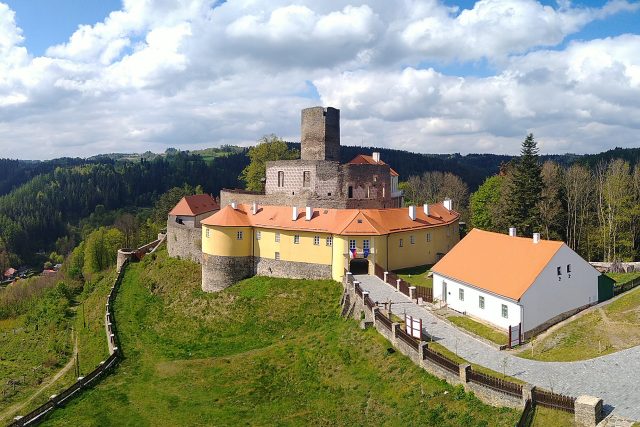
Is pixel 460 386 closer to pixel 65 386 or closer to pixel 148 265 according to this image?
pixel 65 386

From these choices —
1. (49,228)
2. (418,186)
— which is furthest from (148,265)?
(49,228)

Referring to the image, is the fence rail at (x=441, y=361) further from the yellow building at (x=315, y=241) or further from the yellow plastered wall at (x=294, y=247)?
the yellow plastered wall at (x=294, y=247)

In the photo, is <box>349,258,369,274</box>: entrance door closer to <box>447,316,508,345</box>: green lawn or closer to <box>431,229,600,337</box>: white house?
<box>431,229,600,337</box>: white house

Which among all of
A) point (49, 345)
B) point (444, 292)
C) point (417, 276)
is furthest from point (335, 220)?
point (49, 345)

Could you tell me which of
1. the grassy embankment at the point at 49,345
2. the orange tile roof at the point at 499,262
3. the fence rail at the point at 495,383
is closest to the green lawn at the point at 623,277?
the orange tile roof at the point at 499,262

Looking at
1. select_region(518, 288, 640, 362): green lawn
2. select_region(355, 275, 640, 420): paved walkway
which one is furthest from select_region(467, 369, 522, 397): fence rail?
select_region(518, 288, 640, 362): green lawn

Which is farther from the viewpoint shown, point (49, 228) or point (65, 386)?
point (49, 228)
